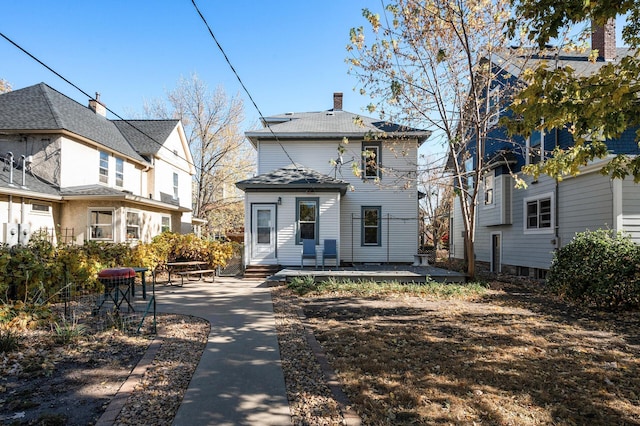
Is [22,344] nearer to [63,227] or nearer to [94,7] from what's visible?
[94,7]

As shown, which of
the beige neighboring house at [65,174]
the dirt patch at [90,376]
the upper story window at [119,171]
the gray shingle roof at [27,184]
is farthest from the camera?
the upper story window at [119,171]

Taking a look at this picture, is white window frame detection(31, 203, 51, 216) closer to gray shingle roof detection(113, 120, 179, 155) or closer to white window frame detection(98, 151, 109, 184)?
white window frame detection(98, 151, 109, 184)

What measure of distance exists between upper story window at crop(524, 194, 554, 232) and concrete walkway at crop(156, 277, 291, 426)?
34.5 ft

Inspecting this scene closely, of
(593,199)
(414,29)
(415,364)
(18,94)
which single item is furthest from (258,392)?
(18,94)

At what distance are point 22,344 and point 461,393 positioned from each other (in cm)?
557

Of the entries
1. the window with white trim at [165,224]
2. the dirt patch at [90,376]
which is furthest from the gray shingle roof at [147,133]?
the dirt patch at [90,376]

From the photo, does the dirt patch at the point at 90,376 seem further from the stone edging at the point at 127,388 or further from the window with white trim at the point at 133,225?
the window with white trim at the point at 133,225

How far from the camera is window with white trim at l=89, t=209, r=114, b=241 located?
15516 mm

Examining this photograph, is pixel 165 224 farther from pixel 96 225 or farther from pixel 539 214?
pixel 539 214

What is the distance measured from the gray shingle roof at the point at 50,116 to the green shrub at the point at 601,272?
18.4 m

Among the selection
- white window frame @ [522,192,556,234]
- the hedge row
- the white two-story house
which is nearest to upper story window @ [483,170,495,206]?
white window frame @ [522,192,556,234]

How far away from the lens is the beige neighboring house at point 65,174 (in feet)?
45.8

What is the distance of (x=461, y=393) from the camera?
360 centimetres

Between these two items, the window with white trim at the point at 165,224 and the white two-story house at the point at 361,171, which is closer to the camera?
the white two-story house at the point at 361,171
